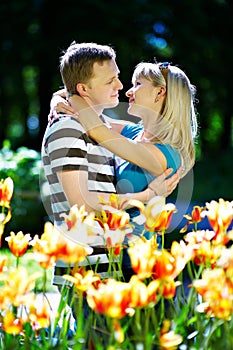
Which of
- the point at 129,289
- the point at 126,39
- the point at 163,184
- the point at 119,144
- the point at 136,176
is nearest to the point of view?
the point at 129,289

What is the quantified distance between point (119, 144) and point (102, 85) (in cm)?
26

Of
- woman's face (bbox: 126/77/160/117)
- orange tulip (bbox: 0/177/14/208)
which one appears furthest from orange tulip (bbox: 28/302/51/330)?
woman's face (bbox: 126/77/160/117)

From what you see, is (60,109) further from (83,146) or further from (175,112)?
(175,112)

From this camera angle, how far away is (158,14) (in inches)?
575

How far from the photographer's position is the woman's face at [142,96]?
3035mm

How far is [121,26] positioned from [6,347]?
41.4 ft

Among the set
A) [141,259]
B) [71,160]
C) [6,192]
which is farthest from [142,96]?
[141,259]

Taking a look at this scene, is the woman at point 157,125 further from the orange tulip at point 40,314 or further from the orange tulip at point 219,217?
the orange tulip at point 40,314

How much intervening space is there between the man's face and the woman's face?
0.22 m


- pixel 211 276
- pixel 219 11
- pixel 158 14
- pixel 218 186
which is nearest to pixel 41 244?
pixel 211 276

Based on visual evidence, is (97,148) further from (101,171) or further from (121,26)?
(121,26)

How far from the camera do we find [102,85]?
284 cm

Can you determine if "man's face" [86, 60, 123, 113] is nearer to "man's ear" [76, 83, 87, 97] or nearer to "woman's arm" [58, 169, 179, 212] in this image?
"man's ear" [76, 83, 87, 97]

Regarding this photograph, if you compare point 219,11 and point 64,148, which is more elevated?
point 219,11
